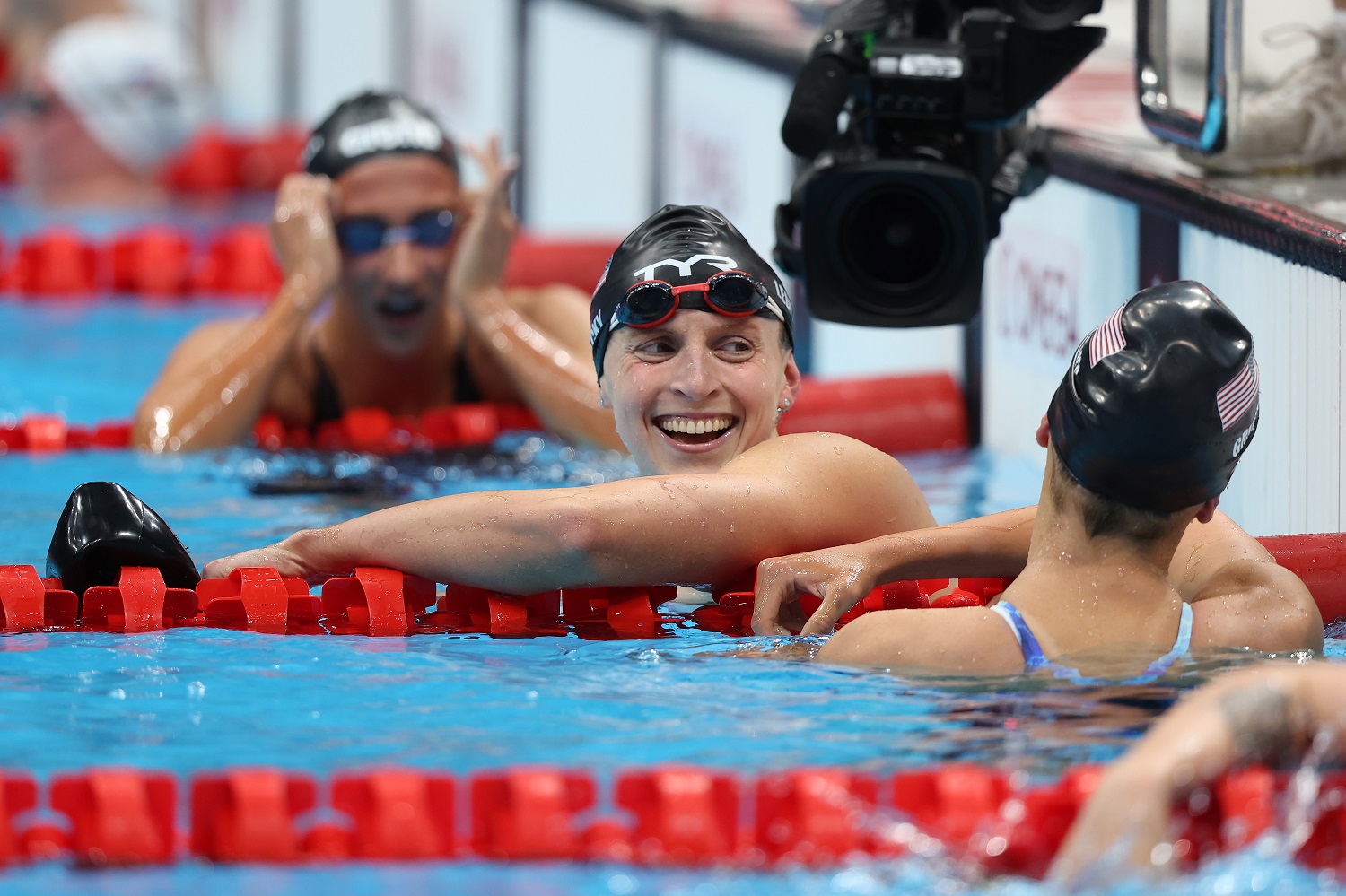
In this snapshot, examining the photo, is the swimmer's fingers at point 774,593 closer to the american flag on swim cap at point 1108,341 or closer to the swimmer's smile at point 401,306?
the american flag on swim cap at point 1108,341

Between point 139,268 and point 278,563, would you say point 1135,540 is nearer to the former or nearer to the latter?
point 278,563

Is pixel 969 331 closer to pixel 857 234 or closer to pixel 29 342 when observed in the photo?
pixel 857 234

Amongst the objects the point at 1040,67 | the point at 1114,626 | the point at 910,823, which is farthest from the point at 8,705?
the point at 1040,67

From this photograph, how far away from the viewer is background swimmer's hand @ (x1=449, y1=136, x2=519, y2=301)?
468 centimetres

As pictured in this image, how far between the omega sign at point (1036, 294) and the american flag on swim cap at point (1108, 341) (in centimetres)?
195

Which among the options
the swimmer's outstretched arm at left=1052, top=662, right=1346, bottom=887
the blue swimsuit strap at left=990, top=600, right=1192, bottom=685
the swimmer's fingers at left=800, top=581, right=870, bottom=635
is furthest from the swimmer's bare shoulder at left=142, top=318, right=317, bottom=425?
the swimmer's outstretched arm at left=1052, top=662, right=1346, bottom=887

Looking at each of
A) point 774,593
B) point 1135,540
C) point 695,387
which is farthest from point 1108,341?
point 695,387

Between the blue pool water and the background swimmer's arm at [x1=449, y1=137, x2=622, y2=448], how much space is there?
180 cm

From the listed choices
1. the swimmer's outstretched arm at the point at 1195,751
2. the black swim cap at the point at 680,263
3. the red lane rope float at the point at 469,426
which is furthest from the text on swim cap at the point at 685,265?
the red lane rope float at the point at 469,426

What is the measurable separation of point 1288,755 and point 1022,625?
48 cm

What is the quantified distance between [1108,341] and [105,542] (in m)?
1.57

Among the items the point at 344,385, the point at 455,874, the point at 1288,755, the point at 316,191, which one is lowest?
the point at 455,874

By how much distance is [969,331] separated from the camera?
16.9 ft

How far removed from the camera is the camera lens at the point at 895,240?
3412 millimetres
